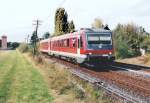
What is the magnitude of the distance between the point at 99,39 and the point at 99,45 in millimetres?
514

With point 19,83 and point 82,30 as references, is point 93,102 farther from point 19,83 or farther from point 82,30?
point 82,30

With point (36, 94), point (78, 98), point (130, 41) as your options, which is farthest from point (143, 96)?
point (130, 41)

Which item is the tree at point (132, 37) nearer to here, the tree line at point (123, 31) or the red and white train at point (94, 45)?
the tree line at point (123, 31)

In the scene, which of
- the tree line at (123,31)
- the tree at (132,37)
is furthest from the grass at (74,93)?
the tree line at (123,31)

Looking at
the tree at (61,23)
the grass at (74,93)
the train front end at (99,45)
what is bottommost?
the grass at (74,93)

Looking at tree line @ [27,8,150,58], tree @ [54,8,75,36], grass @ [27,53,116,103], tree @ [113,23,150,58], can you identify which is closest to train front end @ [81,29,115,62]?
grass @ [27,53,116,103]

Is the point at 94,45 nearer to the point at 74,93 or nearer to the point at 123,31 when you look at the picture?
the point at 74,93

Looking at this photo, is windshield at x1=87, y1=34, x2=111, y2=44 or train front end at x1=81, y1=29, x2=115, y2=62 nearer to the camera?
train front end at x1=81, y1=29, x2=115, y2=62

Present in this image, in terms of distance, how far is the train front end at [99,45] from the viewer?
2697cm

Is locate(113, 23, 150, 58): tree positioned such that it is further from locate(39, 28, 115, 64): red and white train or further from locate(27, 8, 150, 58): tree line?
locate(39, 28, 115, 64): red and white train

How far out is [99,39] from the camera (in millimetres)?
27594

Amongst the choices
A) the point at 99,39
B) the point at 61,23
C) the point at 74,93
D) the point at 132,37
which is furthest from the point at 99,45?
the point at 61,23

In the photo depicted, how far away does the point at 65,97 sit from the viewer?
1483 cm

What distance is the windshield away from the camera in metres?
27.6
